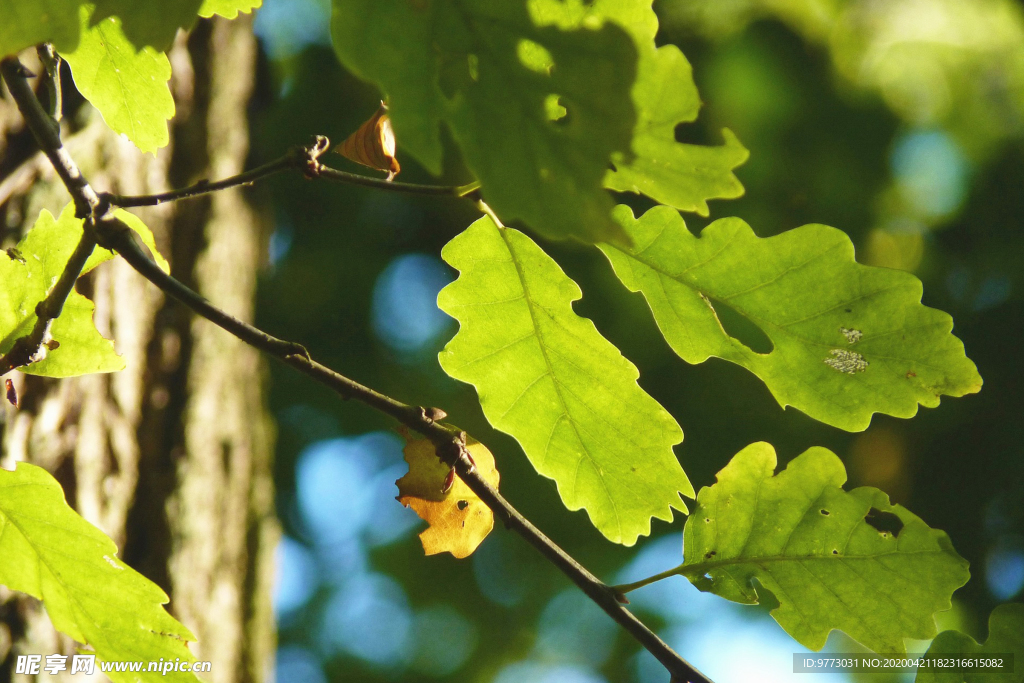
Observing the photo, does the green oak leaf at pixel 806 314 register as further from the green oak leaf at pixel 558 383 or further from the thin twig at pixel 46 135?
the thin twig at pixel 46 135

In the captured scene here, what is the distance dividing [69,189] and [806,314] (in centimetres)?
84

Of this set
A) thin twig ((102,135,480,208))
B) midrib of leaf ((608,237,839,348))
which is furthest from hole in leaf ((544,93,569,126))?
midrib of leaf ((608,237,839,348))

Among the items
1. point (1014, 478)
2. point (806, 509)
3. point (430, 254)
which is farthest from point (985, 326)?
point (806, 509)

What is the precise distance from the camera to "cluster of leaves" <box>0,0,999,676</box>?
0.82m

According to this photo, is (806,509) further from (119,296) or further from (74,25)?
(119,296)

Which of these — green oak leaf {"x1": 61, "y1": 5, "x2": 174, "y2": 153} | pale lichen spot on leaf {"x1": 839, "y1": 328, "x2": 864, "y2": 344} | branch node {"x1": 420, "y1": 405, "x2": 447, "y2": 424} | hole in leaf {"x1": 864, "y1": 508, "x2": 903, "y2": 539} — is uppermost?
green oak leaf {"x1": 61, "y1": 5, "x2": 174, "y2": 153}

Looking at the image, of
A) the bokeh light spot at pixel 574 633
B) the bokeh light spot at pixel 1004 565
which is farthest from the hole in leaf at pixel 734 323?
the bokeh light spot at pixel 574 633

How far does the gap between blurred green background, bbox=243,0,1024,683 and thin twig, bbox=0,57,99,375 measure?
2104 mm

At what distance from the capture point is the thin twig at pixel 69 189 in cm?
74

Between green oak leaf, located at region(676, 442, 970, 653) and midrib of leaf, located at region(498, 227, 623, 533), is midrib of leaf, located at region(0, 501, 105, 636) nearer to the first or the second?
midrib of leaf, located at region(498, 227, 623, 533)

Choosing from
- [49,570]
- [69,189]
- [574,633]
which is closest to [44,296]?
[69,189]

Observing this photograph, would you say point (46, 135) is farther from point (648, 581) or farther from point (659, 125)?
point (648, 581)

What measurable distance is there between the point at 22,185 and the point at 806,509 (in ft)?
4.79

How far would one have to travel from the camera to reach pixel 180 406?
1908 mm
